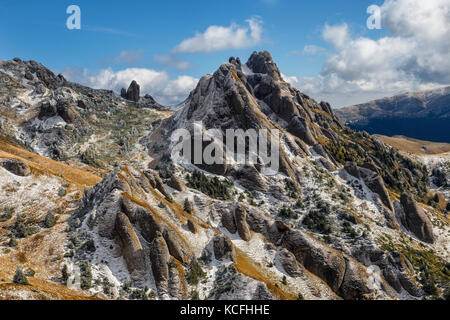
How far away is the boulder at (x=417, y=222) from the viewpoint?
310 feet

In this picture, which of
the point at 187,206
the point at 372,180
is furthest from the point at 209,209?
the point at 372,180

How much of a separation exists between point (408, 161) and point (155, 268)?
194 m

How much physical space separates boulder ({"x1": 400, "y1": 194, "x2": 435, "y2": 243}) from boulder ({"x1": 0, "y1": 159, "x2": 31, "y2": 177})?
121 meters

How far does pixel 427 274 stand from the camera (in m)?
69.6

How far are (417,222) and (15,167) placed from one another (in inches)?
4865

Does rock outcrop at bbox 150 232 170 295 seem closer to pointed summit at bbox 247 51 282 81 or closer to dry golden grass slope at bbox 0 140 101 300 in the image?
dry golden grass slope at bbox 0 140 101 300

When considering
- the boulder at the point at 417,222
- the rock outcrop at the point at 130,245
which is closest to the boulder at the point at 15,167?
the rock outcrop at the point at 130,245

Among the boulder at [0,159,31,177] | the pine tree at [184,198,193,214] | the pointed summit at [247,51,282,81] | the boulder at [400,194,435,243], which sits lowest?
the boulder at [400,194,435,243]

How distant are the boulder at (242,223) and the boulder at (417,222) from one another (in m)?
70.8

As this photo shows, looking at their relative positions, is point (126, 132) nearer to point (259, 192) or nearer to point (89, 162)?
point (89, 162)

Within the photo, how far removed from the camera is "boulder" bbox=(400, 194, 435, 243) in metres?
94.6

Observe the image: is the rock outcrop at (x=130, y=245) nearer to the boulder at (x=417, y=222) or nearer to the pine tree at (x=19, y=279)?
the pine tree at (x=19, y=279)

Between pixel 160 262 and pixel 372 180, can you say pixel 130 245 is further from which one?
pixel 372 180

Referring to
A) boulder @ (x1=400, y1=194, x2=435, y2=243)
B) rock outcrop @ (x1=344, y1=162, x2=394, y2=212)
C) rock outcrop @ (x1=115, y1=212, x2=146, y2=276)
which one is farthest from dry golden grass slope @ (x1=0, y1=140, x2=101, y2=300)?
boulder @ (x1=400, y1=194, x2=435, y2=243)
